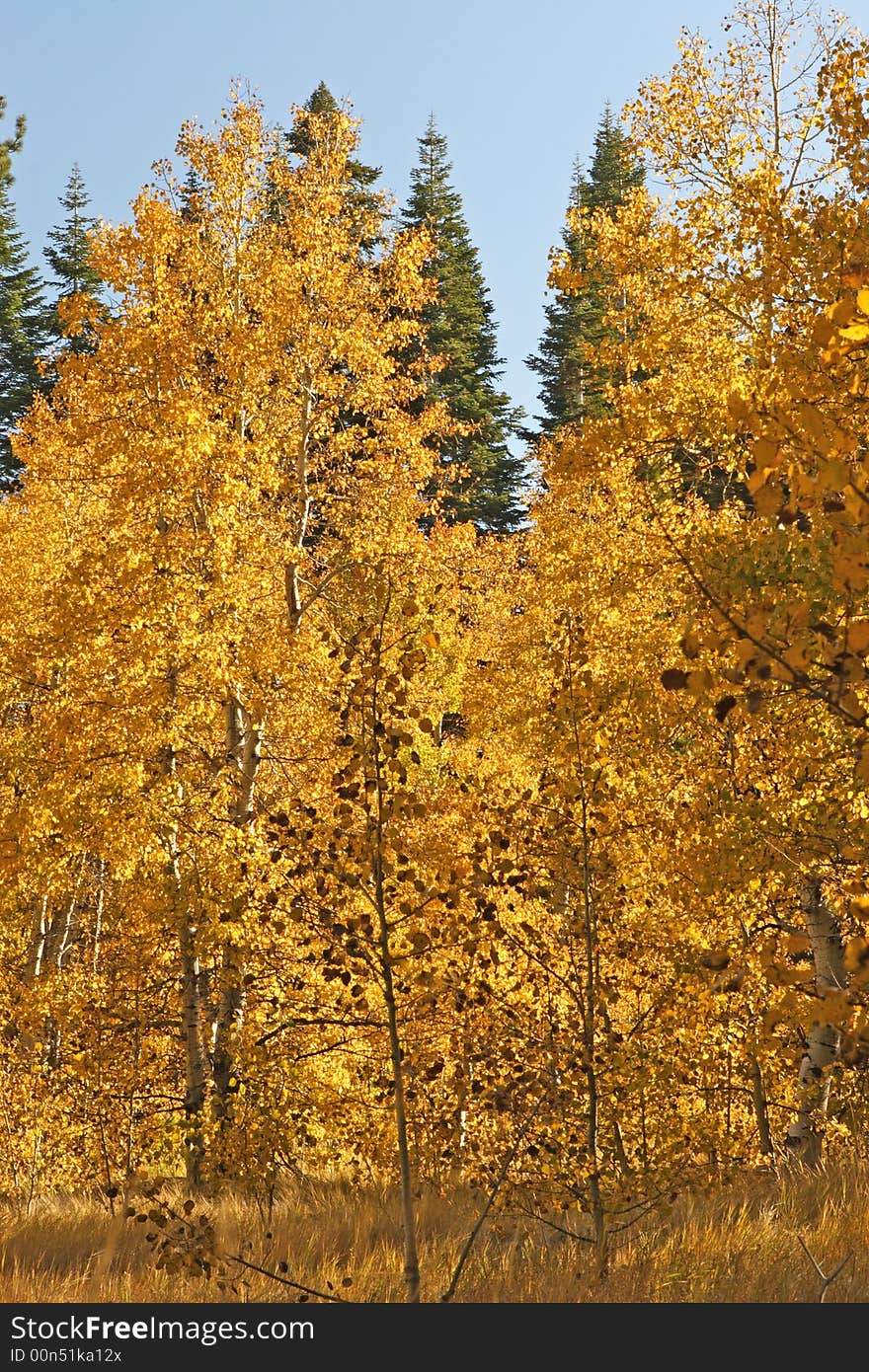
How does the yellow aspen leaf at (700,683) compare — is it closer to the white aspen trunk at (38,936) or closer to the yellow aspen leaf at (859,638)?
the yellow aspen leaf at (859,638)

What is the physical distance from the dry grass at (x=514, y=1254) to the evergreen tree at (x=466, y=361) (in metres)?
27.7

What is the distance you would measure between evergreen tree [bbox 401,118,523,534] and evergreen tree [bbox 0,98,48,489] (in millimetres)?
12046

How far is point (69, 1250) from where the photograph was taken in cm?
848

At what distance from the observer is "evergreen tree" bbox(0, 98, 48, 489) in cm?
3597

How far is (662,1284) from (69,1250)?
4501 millimetres

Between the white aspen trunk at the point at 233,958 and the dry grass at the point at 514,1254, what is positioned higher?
the white aspen trunk at the point at 233,958

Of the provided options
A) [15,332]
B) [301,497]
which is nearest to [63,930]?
[301,497]

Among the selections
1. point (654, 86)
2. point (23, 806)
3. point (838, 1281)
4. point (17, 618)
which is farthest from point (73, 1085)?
point (654, 86)

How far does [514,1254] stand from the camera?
285 inches

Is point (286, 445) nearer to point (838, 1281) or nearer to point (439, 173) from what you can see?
point (838, 1281)

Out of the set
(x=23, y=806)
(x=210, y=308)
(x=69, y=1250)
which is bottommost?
(x=69, y=1250)

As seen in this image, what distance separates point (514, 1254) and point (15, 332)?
117 ft

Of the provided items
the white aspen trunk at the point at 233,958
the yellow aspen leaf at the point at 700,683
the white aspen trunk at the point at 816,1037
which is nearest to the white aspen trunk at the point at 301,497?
the white aspen trunk at the point at 233,958

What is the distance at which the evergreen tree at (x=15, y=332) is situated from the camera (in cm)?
3597
